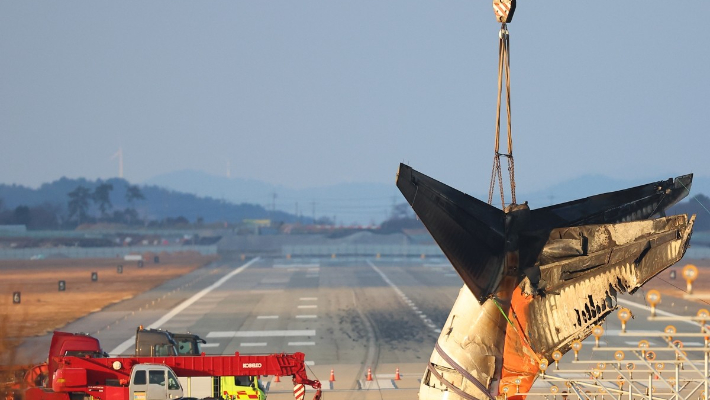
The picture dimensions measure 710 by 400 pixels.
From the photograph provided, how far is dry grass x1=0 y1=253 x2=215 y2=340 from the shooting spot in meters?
72.1

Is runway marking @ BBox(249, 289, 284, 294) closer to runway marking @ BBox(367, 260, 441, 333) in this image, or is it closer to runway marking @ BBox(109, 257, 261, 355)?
runway marking @ BBox(109, 257, 261, 355)

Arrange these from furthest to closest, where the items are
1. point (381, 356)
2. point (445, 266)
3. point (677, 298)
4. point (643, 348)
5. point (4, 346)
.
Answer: point (445, 266)
point (677, 298)
point (381, 356)
point (4, 346)
point (643, 348)

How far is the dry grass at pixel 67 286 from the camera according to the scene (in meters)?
72.1

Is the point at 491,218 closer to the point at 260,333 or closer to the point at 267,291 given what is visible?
the point at 260,333

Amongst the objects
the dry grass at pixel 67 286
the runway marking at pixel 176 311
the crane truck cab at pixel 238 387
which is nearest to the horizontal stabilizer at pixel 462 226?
the crane truck cab at pixel 238 387

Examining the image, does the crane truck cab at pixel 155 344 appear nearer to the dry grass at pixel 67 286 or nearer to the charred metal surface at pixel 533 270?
the dry grass at pixel 67 286

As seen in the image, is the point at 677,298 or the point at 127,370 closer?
the point at 127,370

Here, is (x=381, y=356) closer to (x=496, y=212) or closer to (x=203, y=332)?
(x=203, y=332)

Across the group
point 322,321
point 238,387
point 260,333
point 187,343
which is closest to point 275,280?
point 322,321

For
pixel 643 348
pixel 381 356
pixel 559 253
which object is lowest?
pixel 381 356

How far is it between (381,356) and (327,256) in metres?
144

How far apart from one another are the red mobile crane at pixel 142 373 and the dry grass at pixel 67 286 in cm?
2227

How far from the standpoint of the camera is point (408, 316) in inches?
3007

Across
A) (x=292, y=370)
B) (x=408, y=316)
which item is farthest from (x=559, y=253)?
(x=408, y=316)
